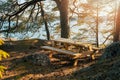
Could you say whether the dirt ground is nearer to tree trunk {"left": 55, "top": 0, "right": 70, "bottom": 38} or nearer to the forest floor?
the forest floor

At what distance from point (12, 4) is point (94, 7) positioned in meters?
13.6

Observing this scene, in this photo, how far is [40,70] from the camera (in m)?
11.2

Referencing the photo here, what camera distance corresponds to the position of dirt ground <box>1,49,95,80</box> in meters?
10.3

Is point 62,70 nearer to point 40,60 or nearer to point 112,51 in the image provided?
point 40,60

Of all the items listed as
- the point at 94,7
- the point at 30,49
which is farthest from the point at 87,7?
the point at 30,49

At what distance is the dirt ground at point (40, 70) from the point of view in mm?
10258

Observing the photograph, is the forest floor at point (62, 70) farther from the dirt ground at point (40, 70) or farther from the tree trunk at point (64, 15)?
the tree trunk at point (64, 15)

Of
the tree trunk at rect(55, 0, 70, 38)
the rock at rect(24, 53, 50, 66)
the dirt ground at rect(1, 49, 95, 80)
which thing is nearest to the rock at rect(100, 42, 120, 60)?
the dirt ground at rect(1, 49, 95, 80)

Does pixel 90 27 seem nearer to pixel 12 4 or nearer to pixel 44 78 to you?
pixel 12 4

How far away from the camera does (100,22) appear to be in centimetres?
3334

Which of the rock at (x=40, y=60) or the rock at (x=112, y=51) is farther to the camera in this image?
the rock at (x=40, y=60)

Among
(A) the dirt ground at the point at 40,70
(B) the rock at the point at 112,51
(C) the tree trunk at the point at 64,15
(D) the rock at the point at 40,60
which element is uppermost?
(C) the tree trunk at the point at 64,15

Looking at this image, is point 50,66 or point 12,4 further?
point 12,4

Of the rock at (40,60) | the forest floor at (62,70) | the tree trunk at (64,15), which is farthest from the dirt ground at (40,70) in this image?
the tree trunk at (64,15)
